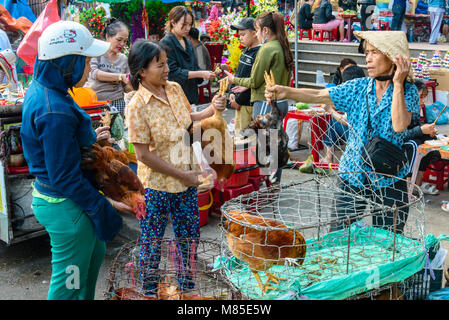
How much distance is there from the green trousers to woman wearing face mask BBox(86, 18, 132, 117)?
3082mm

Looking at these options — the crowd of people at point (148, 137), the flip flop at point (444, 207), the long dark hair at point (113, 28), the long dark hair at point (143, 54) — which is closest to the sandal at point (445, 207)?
the flip flop at point (444, 207)

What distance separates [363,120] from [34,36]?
13.6ft

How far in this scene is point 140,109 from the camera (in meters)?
3.10

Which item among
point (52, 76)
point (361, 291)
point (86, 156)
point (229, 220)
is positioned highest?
point (52, 76)

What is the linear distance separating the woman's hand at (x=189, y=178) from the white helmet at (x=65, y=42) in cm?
94

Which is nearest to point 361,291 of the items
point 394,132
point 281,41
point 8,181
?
point 394,132

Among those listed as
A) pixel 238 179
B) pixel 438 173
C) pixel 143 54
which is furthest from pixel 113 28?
pixel 438 173

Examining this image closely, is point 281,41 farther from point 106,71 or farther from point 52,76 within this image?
point 52,76

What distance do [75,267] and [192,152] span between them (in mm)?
1056

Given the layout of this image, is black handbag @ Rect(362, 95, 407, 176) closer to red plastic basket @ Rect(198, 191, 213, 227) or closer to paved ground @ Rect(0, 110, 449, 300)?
paved ground @ Rect(0, 110, 449, 300)

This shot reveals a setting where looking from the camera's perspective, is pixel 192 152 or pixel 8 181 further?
pixel 8 181

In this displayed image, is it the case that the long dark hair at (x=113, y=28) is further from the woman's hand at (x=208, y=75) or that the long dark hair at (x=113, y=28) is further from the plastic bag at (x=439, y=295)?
the plastic bag at (x=439, y=295)

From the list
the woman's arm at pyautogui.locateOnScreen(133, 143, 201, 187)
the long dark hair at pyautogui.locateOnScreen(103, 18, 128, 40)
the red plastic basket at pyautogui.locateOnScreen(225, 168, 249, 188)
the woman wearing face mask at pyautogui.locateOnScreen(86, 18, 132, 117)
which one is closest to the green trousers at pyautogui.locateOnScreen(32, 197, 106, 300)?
the woman's arm at pyautogui.locateOnScreen(133, 143, 201, 187)

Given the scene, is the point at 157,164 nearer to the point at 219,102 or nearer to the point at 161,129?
the point at 161,129
